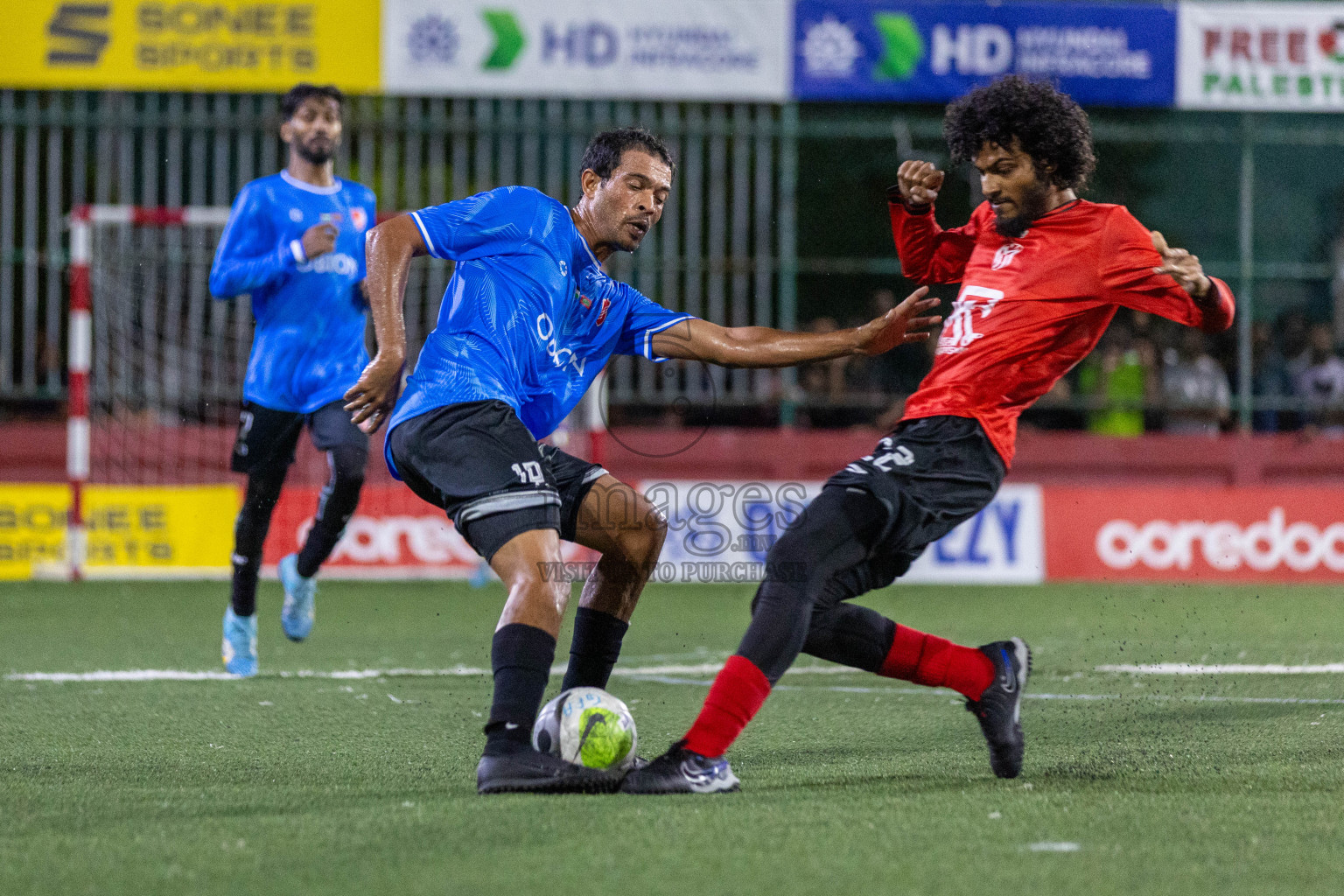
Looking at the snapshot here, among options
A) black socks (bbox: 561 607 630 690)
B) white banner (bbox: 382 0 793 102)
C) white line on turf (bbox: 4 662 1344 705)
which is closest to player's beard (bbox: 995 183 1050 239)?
black socks (bbox: 561 607 630 690)

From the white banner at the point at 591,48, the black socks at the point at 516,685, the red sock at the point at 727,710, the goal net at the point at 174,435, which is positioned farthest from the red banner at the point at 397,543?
the red sock at the point at 727,710

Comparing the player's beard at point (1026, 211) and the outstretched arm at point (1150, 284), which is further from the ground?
the player's beard at point (1026, 211)

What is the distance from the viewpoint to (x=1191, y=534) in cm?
1294

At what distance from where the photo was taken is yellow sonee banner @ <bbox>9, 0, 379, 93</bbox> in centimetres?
1337

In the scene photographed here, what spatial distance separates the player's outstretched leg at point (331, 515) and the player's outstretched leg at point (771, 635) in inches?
123

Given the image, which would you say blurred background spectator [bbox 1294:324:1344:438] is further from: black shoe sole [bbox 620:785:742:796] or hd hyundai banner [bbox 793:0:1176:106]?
black shoe sole [bbox 620:785:742:796]

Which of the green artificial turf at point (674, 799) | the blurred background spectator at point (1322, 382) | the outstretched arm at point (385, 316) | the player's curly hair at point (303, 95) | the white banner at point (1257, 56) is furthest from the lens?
the blurred background spectator at point (1322, 382)

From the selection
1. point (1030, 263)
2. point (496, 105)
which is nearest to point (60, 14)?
point (496, 105)

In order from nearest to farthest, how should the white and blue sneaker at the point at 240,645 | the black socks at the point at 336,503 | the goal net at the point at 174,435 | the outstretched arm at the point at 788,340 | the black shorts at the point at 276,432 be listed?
the outstretched arm at the point at 788,340 → the white and blue sneaker at the point at 240,645 → the black socks at the point at 336,503 → the black shorts at the point at 276,432 → the goal net at the point at 174,435

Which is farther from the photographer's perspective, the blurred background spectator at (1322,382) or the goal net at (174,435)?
the blurred background spectator at (1322,382)

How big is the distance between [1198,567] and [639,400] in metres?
4.60

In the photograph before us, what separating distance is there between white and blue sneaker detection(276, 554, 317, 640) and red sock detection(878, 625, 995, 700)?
3476mm

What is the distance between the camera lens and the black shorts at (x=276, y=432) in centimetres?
716

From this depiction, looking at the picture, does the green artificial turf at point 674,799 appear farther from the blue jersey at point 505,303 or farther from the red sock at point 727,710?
the blue jersey at point 505,303
